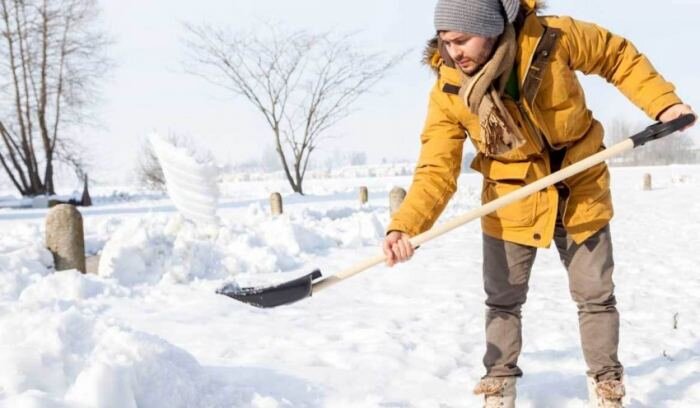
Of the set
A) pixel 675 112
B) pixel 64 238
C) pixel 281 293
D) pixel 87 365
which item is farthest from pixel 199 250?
pixel 675 112

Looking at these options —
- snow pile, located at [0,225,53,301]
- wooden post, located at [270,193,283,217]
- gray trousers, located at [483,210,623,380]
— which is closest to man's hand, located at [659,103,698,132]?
gray trousers, located at [483,210,623,380]

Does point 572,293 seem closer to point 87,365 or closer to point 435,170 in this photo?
point 435,170

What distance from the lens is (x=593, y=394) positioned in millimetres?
2406

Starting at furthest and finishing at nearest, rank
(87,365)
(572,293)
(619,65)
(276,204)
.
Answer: (276,204)
(572,293)
(619,65)
(87,365)

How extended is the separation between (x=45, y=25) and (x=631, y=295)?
24.0 metres

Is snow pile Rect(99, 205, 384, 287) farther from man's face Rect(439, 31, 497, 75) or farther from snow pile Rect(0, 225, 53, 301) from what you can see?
man's face Rect(439, 31, 497, 75)

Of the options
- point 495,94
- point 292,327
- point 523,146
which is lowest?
point 292,327

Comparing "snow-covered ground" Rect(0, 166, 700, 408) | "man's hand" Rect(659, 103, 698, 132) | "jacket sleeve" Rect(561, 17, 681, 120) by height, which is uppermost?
"jacket sleeve" Rect(561, 17, 681, 120)

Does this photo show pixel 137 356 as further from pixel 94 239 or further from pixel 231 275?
pixel 94 239

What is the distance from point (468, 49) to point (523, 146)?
425 mm

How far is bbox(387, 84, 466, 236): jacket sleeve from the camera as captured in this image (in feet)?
7.70

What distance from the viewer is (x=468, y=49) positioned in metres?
2.15

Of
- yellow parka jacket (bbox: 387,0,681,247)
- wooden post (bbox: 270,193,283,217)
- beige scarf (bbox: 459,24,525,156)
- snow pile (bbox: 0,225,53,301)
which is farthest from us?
wooden post (bbox: 270,193,283,217)

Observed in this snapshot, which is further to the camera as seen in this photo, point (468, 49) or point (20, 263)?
point (20, 263)
